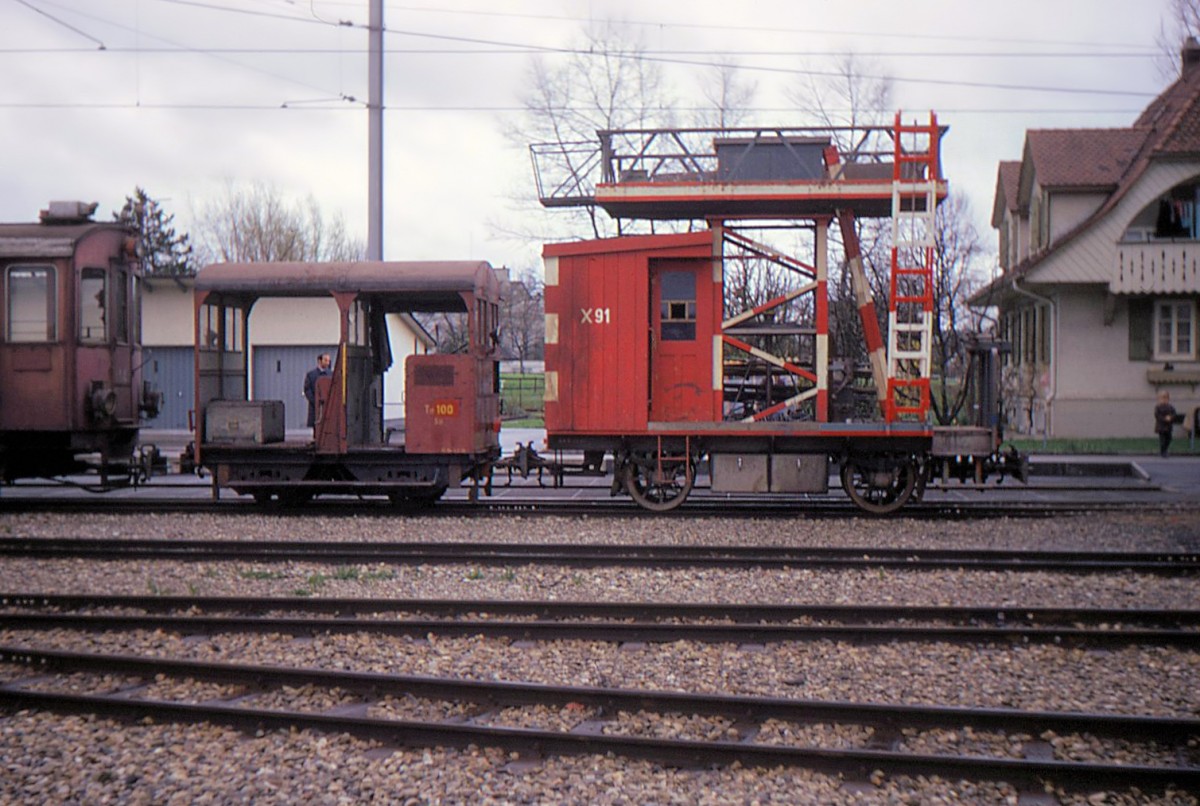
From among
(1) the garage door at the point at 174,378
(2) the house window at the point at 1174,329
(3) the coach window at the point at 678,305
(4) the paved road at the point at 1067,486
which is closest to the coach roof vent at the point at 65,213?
(4) the paved road at the point at 1067,486

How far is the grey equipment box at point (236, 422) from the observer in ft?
47.5

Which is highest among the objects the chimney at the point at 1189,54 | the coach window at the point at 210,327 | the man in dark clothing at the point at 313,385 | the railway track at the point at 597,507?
the chimney at the point at 1189,54

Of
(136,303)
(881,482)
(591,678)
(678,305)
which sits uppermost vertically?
(136,303)

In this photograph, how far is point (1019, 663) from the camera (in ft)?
24.0

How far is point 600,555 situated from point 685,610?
2872mm

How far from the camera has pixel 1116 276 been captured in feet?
89.3

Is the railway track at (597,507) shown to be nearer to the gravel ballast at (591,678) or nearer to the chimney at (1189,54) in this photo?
the gravel ballast at (591,678)

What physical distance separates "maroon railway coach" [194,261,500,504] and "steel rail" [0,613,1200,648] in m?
6.16

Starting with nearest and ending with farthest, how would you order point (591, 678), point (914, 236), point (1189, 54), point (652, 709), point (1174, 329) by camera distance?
point (652, 709)
point (591, 678)
point (914, 236)
point (1174, 329)
point (1189, 54)

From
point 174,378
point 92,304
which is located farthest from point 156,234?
point 92,304

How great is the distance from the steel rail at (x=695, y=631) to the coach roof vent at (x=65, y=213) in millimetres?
9842

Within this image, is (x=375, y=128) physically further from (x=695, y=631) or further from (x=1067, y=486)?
(x=695, y=631)

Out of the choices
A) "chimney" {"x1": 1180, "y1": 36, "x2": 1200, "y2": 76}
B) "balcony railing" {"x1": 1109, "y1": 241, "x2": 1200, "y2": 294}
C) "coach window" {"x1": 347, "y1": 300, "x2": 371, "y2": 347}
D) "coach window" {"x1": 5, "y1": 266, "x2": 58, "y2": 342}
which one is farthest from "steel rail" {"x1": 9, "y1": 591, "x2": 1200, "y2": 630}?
"chimney" {"x1": 1180, "y1": 36, "x2": 1200, "y2": 76}

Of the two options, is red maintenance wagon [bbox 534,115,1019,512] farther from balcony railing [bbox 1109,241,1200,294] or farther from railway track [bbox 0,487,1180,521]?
balcony railing [bbox 1109,241,1200,294]
